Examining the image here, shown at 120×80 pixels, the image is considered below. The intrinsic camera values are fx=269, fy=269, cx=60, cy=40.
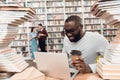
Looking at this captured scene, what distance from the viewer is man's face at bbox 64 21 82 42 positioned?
6.38 ft

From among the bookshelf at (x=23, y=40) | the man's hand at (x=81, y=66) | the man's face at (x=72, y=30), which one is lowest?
the bookshelf at (x=23, y=40)

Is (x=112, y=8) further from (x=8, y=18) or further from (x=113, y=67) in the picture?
(x=8, y=18)

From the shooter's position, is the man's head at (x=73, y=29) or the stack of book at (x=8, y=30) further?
the man's head at (x=73, y=29)

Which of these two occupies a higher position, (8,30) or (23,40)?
(8,30)

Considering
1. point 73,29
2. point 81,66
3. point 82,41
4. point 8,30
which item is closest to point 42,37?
point 82,41

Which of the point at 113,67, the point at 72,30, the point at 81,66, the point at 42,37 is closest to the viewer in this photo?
the point at 113,67

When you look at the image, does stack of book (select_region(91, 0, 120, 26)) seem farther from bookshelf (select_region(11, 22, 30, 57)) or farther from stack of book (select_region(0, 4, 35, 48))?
bookshelf (select_region(11, 22, 30, 57))

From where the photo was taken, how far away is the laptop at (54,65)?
1229 mm

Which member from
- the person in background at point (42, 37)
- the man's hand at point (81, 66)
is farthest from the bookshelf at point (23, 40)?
the man's hand at point (81, 66)

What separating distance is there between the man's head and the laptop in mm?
641

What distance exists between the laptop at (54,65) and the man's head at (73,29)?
2.10ft

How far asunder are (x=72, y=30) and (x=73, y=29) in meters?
0.01

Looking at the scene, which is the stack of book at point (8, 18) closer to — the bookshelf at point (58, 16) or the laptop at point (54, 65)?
the laptop at point (54, 65)

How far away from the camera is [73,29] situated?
1956mm
